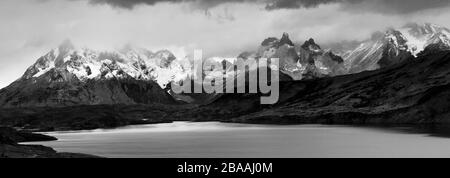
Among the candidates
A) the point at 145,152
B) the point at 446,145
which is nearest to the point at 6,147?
the point at 145,152

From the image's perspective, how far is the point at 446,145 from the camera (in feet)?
499

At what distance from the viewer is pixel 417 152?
134875 mm
